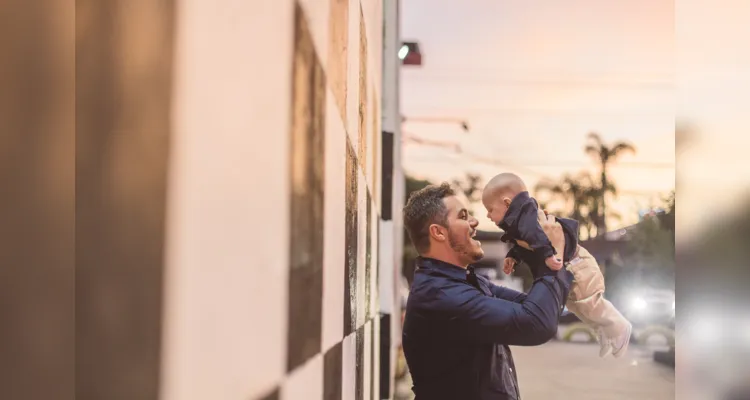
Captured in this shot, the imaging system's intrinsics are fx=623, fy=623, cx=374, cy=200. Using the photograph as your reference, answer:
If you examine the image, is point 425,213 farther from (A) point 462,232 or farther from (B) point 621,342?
(B) point 621,342

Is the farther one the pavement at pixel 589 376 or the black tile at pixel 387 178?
the black tile at pixel 387 178

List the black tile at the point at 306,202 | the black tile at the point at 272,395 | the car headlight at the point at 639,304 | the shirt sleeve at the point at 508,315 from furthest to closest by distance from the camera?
the car headlight at the point at 639,304
the shirt sleeve at the point at 508,315
the black tile at the point at 306,202
the black tile at the point at 272,395

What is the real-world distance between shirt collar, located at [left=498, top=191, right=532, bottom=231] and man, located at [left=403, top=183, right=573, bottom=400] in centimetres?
7

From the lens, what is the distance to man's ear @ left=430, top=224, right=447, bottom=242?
180 centimetres

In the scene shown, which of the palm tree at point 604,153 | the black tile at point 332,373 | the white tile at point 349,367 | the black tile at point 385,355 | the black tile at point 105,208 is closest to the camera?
the black tile at point 105,208

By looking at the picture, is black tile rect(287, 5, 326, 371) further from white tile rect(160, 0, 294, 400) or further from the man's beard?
the man's beard

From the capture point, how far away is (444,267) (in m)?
1.71

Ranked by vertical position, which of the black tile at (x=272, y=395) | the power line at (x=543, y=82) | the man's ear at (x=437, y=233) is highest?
the power line at (x=543, y=82)

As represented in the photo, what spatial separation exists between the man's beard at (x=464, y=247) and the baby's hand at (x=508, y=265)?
71mm

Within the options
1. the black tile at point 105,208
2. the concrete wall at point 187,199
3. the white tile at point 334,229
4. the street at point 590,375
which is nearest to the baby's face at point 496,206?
the street at point 590,375

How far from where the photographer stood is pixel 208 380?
0.45 meters

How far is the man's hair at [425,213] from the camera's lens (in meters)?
1.82

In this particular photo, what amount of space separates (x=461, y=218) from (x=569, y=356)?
0.56 meters

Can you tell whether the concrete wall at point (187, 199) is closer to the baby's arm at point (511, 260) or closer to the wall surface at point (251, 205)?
the wall surface at point (251, 205)
